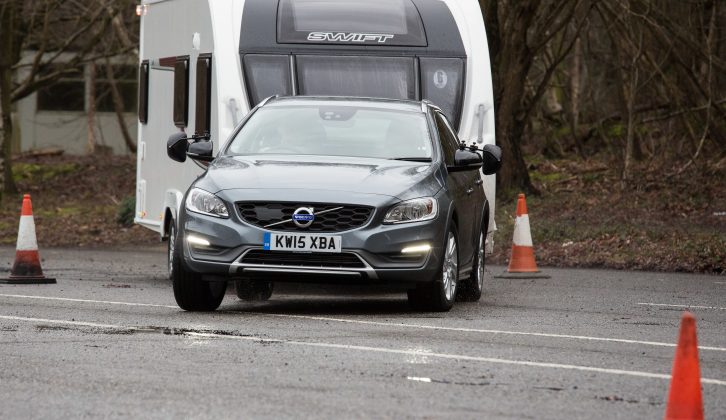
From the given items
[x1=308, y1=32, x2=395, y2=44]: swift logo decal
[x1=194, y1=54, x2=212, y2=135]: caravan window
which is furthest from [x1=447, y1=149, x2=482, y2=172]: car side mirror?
[x1=194, y1=54, x2=212, y2=135]: caravan window

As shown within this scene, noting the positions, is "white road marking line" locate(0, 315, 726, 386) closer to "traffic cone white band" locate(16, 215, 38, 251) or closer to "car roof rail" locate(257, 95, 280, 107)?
"car roof rail" locate(257, 95, 280, 107)

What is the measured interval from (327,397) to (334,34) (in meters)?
7.90

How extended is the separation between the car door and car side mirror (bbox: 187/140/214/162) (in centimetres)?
184

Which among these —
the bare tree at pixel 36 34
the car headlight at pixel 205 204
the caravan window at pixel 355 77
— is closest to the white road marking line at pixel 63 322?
the car headlight at pixel 205 204

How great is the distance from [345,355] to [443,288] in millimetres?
2966

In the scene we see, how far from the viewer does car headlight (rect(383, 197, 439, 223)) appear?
11.2 meters

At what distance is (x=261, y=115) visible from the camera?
12820 mm

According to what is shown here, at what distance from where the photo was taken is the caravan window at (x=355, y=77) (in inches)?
571

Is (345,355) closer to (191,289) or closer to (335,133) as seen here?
(191,289)

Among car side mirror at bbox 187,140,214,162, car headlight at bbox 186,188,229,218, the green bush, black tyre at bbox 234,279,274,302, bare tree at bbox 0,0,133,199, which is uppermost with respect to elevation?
car side mirror at bbox 187,140,214,162

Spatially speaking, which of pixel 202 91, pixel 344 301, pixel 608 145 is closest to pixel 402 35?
pixel 202 91

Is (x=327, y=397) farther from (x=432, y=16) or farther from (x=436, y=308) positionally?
(x=432, y=16)

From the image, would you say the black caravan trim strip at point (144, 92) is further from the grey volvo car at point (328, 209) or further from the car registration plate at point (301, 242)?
the car registration plate at point (301, 242)

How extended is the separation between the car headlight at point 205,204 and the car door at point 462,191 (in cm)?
179
